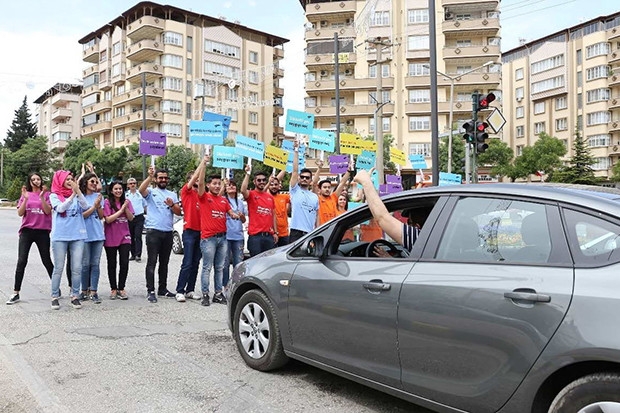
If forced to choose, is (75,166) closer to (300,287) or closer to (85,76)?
(85,76)

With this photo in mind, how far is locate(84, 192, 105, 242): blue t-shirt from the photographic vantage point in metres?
7.62

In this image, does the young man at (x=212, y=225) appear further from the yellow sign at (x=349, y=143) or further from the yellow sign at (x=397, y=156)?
the yellow sign at (x=397, y=156)

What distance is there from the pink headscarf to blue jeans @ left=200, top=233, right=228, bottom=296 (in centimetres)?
188

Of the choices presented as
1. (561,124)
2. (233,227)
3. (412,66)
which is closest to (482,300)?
(233,227)

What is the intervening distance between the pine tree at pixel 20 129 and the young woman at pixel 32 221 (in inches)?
4130

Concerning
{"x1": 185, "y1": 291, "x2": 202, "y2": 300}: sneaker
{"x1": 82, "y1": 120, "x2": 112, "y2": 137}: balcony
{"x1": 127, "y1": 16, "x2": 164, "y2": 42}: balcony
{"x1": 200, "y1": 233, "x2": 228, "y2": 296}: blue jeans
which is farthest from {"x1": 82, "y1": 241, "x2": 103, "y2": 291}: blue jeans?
{"x1": 82, "y1": 120, "x2": 112, "y2": 137}: balcony

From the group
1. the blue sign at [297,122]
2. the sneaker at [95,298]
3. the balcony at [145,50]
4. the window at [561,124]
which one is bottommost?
the sneaker at [95,298]

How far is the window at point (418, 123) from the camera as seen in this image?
5444 cm

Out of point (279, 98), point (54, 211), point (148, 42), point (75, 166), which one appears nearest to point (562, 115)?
point (279, 98)

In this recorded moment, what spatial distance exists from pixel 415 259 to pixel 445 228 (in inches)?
10.9

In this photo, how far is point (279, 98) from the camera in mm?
70312

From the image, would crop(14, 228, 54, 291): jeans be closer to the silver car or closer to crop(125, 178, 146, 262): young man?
crop(125, 178, 146, 262): young man

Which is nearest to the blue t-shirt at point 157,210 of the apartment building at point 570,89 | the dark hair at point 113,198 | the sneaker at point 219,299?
the dark hair at point 113,198

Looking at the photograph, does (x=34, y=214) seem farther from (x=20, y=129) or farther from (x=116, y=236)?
(x=20, y=129)
